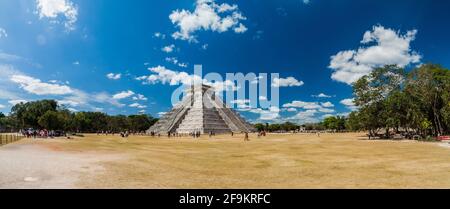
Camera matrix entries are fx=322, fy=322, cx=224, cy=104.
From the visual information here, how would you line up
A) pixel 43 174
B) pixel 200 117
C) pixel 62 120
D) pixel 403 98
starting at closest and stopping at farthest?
pixel 43 174
pixel 403 98
pixel 62 120
pixel 200 117

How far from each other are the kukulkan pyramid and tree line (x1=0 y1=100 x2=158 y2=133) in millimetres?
19233

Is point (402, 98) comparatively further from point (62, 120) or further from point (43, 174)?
point (62, 120)

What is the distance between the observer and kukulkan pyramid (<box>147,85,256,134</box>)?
112 meters

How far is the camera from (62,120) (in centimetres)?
8181

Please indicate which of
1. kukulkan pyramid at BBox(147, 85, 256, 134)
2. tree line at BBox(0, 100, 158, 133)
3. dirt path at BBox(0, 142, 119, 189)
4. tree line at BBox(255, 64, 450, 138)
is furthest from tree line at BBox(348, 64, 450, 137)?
tree line at BBox(0, 100, 158, 133)

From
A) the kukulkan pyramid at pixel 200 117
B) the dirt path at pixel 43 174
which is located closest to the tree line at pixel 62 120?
the kukulkan pyramid at pixel 200 117

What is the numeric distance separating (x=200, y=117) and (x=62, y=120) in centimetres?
4674

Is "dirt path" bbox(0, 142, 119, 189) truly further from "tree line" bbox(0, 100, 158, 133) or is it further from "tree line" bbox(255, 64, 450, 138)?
"tree line" bbox(0, 100, 158, 133)

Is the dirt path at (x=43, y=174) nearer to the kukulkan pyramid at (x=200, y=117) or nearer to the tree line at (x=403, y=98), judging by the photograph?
the tree line at (x=403, y=98)

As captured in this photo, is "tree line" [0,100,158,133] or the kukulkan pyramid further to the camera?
the kukulkan pyramid

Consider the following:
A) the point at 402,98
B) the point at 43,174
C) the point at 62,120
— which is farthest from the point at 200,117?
the point at 43,174

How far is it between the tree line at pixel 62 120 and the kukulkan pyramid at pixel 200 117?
19.2 meters
